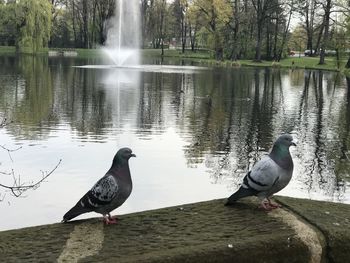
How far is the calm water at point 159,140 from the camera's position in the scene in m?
10.2

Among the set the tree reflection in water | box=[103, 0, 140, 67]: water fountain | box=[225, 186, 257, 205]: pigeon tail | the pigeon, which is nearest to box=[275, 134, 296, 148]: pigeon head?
box=[225, 186, 257, 205]: pigeon tail

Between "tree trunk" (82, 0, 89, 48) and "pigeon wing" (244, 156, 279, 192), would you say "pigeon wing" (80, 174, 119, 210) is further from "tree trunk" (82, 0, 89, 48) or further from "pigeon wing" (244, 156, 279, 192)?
"tree trunk" (82, 0, 89, 48)

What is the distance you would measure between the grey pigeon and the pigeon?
0.93 m

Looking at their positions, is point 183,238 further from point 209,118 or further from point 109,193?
point 209,118

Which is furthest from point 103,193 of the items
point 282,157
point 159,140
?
point 159,140

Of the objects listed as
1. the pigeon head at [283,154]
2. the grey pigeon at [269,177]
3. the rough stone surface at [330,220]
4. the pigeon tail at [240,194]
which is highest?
the pigeon head at [283,154]

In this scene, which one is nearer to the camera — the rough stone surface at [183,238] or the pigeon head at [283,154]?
the rough stone surface at [183,238]

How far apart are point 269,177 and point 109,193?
137 cm

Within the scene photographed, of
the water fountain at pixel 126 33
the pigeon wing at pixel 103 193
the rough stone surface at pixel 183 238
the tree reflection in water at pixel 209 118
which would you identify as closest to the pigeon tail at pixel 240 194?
the rough stone surface at pixel 183 238

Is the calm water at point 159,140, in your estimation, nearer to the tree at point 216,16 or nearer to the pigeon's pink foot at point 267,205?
the pigeon's pink foot at point 267,205

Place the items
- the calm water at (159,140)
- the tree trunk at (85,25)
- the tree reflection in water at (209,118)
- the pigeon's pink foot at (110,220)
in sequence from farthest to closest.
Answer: the tree trunk at (85,25)
the tree reflection in water at (209,118)
the calm water at (159,140)
the pigeon's pink foot at (110,220)

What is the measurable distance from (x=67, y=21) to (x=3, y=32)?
56.4ft

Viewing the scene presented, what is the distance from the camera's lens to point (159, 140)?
50.9 feet

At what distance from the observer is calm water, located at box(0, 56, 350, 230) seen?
10227 millimetres
